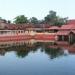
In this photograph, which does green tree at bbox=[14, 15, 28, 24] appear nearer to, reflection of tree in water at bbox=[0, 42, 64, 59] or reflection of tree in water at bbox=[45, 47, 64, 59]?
reflection of tree in water at bbox=[0, 42, 64, 59]

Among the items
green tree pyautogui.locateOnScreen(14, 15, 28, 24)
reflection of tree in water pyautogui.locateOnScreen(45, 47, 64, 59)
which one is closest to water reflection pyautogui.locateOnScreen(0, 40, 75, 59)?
reflection of tree in water pyautogui.locateOnScreen(45, 47, 64, 59)

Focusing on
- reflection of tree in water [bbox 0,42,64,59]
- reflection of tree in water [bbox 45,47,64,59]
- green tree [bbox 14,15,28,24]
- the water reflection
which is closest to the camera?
reflection of tree in water [bbox 45,47,64,59]

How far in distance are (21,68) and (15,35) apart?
28.4 m

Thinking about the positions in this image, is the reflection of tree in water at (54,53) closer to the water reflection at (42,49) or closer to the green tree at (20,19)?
the water reflection at (42,49)

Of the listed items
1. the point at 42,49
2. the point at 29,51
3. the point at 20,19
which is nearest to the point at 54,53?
the point at 29,51

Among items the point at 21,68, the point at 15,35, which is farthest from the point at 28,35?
the point at 21,68

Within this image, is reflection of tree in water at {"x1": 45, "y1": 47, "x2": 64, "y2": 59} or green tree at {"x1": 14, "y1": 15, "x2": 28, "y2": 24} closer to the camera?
reflection of tree in water at {"x1": 45, "y1": 47, "x2": 64, "y2": 59}

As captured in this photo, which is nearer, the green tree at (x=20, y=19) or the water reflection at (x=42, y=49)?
the water reflection at (x=42, y=49)

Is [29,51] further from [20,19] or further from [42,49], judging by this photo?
[20,19]

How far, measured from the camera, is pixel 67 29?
47.4 m

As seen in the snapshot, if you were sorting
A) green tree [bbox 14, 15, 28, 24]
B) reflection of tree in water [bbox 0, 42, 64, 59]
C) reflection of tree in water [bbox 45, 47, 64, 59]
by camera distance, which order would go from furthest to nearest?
green tree [bbox 14, 15, 28, 24]
reflection of tree in water [bbox 0, 42, 64, 59]
reflection of tree in water [bbox 45, 47, 64, 59]

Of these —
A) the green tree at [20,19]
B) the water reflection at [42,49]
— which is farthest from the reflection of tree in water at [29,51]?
the green tree at [20,19]

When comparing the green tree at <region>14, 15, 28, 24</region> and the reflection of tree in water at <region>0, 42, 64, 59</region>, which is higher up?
the green tree at <region>14, 15, 28, 24</region>

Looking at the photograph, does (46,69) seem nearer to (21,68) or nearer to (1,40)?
(21,68)
